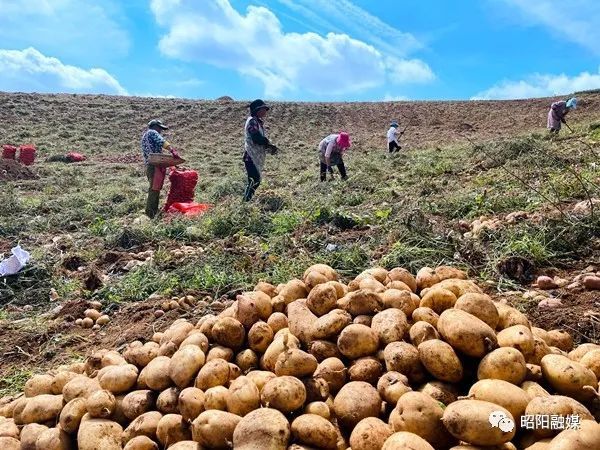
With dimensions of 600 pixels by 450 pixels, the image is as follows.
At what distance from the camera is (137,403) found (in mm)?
2549

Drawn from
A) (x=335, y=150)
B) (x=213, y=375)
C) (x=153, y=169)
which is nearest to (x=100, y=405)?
(x=213, y=375)

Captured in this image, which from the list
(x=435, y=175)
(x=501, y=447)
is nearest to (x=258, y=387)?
(x=501, y=447)

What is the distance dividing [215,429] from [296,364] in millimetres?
460

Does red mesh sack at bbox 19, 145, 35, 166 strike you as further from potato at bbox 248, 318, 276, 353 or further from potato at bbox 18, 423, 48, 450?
potato at bbox 248, 318, 276, 353

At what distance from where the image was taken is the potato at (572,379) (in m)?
2.12

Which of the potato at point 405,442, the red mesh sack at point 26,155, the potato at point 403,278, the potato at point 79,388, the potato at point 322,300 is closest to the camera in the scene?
the potato at point 405,442

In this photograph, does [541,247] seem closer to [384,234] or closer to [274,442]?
[384,234]

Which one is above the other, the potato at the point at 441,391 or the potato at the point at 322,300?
the potato at the point at 322,300

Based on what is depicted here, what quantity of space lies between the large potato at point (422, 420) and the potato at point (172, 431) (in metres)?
0.96

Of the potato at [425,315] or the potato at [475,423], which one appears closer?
the potato at [475,423]

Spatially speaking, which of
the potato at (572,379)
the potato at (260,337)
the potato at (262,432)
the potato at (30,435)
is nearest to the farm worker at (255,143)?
the potato at (260,337)

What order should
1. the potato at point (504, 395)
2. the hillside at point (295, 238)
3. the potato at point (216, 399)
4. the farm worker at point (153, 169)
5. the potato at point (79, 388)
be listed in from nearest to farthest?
1. the potato at point (504, 395)
2. the potato at point (216, 399)
3. the potato at point (79, 388)
4. the hillside at point (295, 238)
5. the farm worker at point (153, 169)

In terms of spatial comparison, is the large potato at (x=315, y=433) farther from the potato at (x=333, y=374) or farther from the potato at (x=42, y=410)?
the potato at (x=42, y=410)

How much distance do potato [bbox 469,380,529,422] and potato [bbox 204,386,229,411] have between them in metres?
1.08
